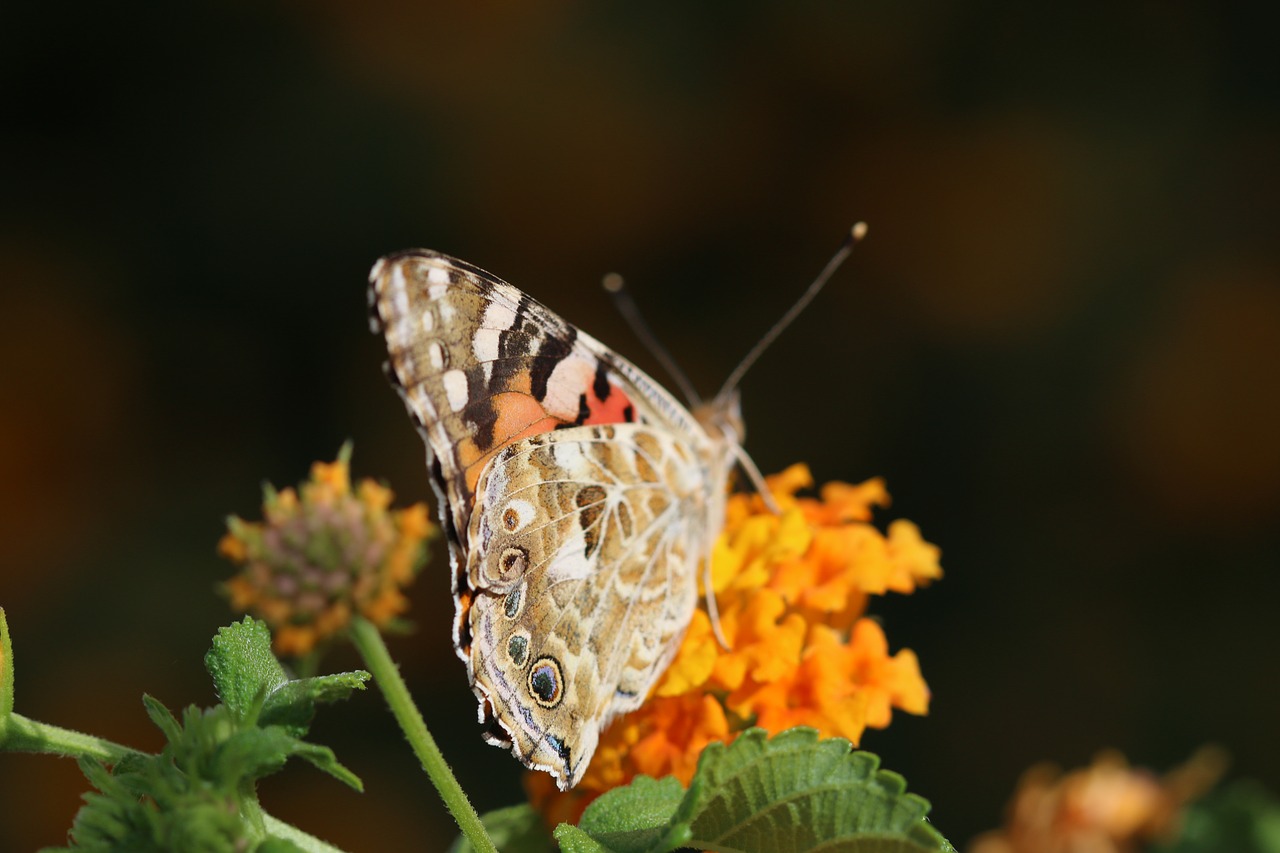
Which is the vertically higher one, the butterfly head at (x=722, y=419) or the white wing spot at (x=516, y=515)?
the butterfly head at (x=722, y=419)

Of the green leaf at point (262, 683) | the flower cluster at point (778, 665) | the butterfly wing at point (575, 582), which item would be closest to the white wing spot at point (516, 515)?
the butterfly wing at point (575, 582)

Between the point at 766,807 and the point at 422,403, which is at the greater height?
the point at 422,403

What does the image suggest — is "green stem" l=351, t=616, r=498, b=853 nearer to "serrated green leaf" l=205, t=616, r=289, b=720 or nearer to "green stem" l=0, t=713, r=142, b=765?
"serrated green leaf" l=205, t=616, r=289, b=720

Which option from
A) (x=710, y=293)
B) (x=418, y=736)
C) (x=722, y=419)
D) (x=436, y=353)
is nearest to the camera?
(x=418, y=736)

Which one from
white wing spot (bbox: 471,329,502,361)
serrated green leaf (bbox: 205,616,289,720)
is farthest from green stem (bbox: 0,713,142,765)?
white wing spot (bbox: 471,329,502,361)

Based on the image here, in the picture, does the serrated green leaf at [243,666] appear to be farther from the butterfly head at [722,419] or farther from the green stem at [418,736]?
the butterfly head at [722,419]

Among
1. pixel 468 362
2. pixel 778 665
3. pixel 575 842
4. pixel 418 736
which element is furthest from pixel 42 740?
pixel 778 665

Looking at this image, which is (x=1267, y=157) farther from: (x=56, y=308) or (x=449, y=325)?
(x=56, y=308)

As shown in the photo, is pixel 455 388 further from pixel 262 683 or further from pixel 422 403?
pixel 262 683
